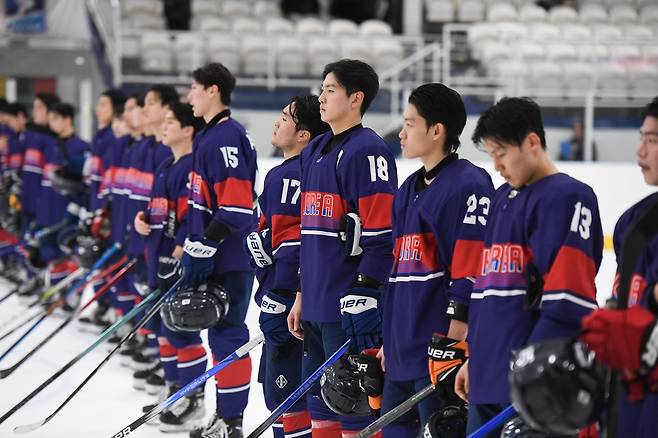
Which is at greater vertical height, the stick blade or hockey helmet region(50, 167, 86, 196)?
hockey helmet region(50, 167, 86, 196)

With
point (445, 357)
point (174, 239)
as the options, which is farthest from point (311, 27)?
point (445, 357)

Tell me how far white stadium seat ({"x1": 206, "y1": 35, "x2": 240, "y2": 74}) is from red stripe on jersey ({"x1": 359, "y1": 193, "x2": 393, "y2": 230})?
741 cm

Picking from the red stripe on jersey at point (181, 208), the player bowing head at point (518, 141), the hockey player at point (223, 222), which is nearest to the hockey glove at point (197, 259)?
the hockey player at point (223, 222)

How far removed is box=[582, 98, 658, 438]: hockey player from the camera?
1.97 m

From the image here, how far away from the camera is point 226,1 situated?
1220 cm

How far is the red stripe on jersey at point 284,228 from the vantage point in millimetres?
3568

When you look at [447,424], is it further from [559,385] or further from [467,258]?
[559,385]

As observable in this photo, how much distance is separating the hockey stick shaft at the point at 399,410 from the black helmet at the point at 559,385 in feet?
2.23

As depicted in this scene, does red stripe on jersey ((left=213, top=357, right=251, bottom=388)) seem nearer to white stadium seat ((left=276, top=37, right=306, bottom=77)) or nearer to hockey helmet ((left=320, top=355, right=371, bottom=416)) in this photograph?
hockey helmet ((left=320, top=355, right=371, bottom=416))

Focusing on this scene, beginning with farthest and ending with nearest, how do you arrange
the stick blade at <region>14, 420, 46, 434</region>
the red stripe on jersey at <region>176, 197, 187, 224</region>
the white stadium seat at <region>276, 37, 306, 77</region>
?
the white stadium seat at <region>276, 37, 306, 77</region>, the red stripe on jersey at <region>176, 197, 187, 224</region>, the stick blade at <region>14, 420, 46, 434</region>

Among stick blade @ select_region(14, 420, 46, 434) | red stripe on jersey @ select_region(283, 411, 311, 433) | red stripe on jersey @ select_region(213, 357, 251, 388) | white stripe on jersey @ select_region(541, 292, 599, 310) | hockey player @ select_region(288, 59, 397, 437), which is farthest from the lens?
stick blade @ select_region(14, 420, 46, 434)

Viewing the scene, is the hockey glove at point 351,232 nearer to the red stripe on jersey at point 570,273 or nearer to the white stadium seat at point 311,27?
the red stripe on jersey at point 570,273

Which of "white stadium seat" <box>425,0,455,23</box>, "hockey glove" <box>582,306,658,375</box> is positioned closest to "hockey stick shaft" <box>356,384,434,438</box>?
"hockey glove" <box>582,306,658,375</box>

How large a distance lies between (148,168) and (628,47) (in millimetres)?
5549
